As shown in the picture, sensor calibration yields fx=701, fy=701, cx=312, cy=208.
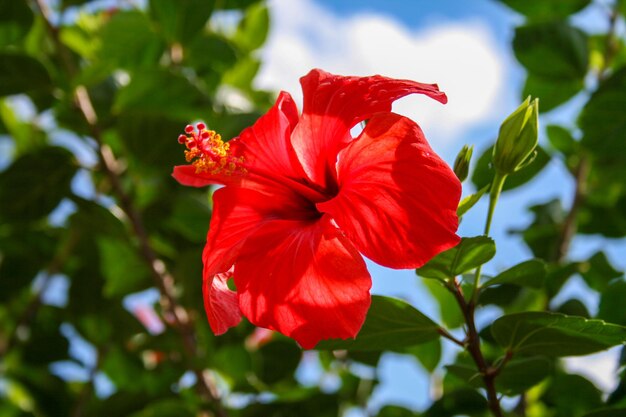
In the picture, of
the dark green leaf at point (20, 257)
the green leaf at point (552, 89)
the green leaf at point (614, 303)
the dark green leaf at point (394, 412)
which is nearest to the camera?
the green leaf at point (614, 303)

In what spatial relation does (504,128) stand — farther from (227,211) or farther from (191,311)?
(191,311)

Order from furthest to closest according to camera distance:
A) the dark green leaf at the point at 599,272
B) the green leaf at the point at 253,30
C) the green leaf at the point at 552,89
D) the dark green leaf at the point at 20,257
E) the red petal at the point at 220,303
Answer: the green leaf at the point at 253,30 → the dark green leaf at the point at 20,257 → the green leaf at the point at 552,89 → the dark green leaf at the point at 599,272 → the red petal at the point at 220,303

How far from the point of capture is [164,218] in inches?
85.1

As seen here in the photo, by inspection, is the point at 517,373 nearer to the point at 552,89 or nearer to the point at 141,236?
the point at 141,236

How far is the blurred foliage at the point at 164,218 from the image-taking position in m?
1.95

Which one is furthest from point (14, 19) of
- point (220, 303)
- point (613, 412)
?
point (613, 412)

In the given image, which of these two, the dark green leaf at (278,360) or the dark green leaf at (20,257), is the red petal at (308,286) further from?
the dark green leaf at (20,257)

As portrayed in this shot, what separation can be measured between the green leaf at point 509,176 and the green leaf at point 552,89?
8.9 inches

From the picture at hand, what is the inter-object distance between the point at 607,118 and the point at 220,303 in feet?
4.31

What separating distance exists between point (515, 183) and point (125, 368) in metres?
1.49

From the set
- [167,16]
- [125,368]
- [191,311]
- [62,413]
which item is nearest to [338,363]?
[191,311]

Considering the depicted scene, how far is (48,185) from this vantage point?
210 cm

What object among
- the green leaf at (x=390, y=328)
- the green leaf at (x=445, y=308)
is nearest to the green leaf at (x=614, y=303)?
the green leaf at (x=390, y=328)

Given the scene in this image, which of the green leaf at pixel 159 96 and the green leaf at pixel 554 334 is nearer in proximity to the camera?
the green leaf at pixel 554 334
